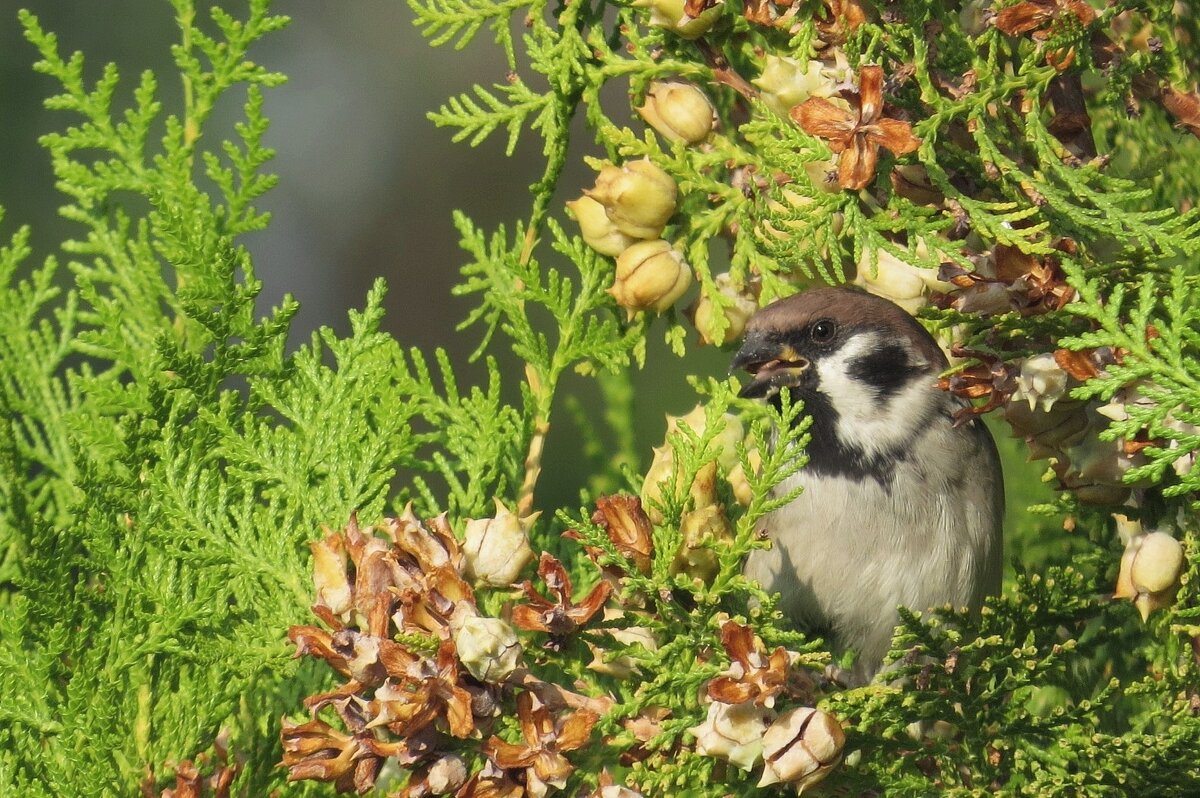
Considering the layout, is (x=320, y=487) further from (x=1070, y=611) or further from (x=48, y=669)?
(x=1070, y=611)

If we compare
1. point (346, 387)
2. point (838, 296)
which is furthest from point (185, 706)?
point (838, 296)

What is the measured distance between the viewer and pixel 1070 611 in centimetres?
168

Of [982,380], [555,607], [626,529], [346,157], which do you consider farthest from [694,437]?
[346,157]

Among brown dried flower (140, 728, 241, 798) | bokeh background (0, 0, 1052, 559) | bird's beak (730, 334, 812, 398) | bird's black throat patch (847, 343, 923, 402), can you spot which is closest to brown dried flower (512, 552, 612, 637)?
brown dried flower (140, 728, 241, 798)

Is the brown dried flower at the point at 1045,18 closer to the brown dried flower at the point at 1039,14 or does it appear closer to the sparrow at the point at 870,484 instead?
the brown dried flower at the point at 1039,14

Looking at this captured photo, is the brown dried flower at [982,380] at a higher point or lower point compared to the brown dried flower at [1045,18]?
lower

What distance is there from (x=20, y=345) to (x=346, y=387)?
83cm

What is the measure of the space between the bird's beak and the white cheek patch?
63 mm

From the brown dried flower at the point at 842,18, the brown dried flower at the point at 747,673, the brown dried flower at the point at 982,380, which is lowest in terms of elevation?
the brown dried flower at the point at 747,673

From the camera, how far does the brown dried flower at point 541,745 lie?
1436 mm

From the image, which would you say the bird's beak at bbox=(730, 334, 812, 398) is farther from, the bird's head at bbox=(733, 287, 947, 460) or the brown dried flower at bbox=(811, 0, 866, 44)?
the brown dried flower at bbox=(811, 0, 866, 44)

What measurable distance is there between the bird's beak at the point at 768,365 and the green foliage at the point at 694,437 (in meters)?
0.08

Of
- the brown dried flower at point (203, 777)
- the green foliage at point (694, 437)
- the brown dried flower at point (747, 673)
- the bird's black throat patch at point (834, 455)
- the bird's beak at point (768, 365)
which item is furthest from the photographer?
the bird's black throat patch at point (834, 455)

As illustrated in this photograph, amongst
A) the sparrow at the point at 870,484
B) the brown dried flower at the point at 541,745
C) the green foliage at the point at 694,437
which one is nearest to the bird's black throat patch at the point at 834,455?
the sparrow at the point at 870,484
